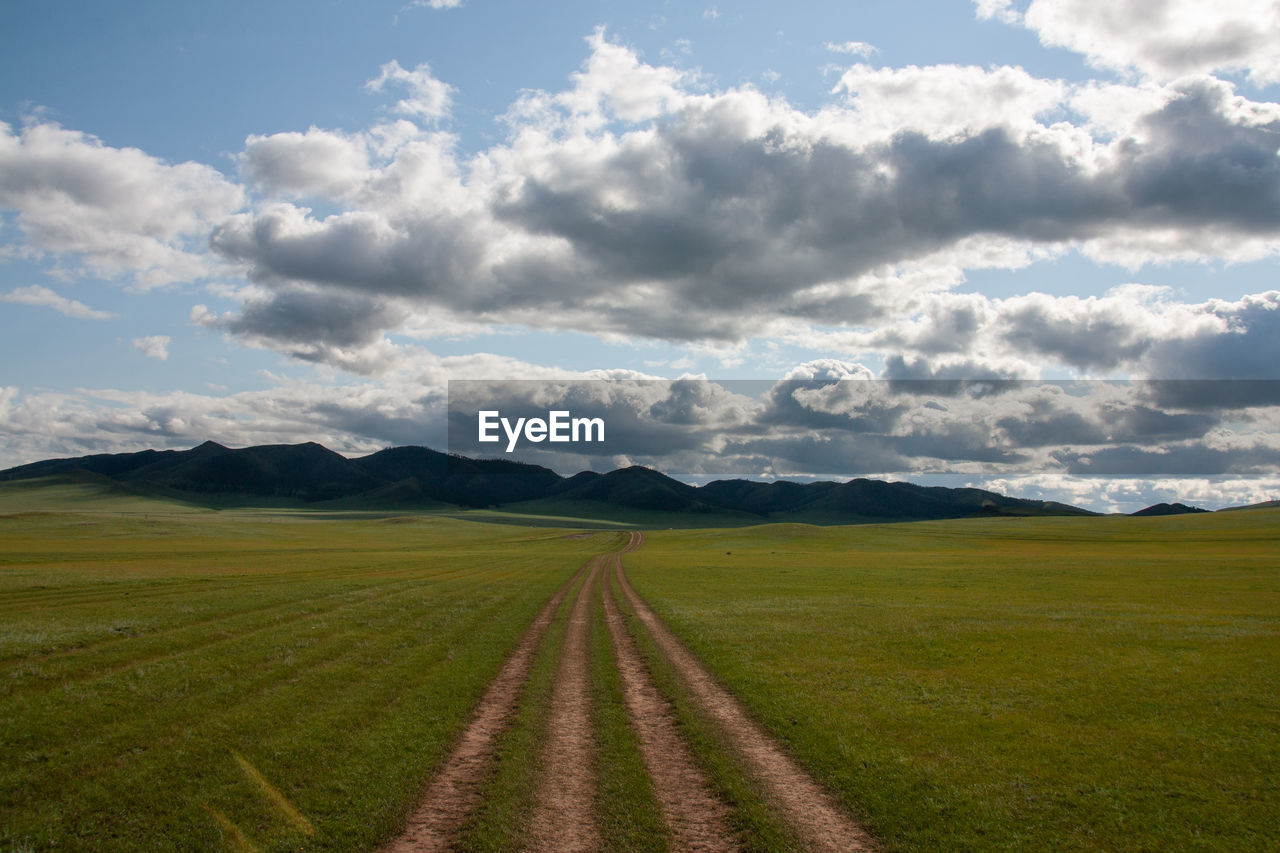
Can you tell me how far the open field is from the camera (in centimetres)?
1083

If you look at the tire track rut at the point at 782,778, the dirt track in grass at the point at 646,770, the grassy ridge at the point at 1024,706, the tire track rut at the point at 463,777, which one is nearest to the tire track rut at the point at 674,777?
the dirt track in grass at the point at 646,770

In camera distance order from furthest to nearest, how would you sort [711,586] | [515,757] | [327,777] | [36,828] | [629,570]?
[629,570] < [711,586] < [515,757] < [327,777] < [36,828]

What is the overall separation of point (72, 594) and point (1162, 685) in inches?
2014

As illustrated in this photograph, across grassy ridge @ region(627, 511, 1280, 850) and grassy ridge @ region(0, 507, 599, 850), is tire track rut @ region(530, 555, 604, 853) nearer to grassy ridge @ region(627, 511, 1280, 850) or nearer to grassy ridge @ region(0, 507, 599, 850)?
grassy ridge @ region(0, 507, 599, 850)

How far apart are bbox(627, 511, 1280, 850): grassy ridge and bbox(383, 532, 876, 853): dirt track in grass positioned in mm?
675

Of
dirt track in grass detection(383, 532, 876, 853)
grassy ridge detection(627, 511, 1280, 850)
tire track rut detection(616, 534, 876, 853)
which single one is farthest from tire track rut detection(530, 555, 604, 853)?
grassy ridge detection(627, 511, 1280, 850)

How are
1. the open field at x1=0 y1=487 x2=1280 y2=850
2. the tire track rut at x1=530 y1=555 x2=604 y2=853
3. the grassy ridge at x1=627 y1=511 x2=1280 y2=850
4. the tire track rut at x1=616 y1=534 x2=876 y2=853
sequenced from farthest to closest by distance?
the grassy ridge at x1=627 y1=511 x2=1280 y2=850, the open field at x1=0 y1=487 x2=1280 y2=850, the tire track rut at x1=616 y1=534 x2=876 y2=853, the tire track rut at x1=530 y1=555 x2=604 y2=853

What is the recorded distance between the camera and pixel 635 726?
15.5 metres

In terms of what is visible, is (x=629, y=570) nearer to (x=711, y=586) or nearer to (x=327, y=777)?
Result: (x=711, y=586)

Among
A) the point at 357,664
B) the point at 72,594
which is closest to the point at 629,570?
the point at 72,594

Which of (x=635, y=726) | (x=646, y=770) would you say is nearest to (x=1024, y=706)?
(x=635, y=726)

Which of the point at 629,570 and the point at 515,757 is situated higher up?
the point at 515,757

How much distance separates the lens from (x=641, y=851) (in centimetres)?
988

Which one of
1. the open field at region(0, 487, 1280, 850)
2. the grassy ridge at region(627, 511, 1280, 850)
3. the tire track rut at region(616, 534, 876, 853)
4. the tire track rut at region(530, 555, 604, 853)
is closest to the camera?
the tire track rut at region(530, 555, 604, 853)
